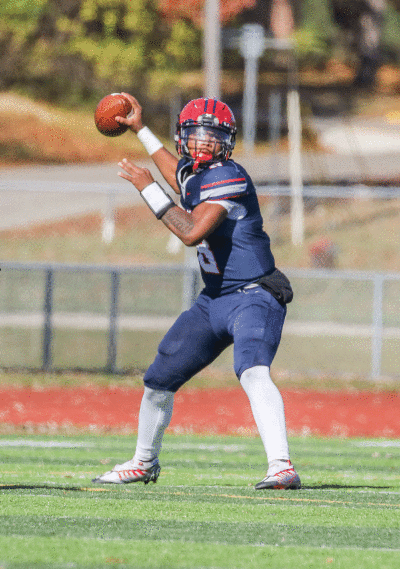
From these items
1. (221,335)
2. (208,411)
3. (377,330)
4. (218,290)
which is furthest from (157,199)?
(377,330)

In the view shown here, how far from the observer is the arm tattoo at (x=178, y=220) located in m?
5.34

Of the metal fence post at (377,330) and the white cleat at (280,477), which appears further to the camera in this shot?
the metal fence post at (377,330)

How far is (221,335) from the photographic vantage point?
5.64m

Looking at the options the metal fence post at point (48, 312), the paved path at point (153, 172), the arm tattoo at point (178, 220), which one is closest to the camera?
the arm tattoo at point (178, 220)

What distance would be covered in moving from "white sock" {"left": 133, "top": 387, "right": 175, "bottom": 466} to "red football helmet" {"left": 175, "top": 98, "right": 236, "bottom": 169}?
1.27 metres

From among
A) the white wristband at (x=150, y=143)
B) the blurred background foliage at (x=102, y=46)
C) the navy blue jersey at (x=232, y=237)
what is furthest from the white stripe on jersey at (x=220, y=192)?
the blurred background foliage at (x=102, y=46)

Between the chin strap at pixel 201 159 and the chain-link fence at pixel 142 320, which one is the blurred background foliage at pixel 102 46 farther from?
the chin strap at pixel 201 159

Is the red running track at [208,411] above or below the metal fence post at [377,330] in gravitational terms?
below

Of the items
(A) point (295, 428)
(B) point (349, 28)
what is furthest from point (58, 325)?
(B) point (349, 28)

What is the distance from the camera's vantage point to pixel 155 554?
393 cm

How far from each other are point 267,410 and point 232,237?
3.04 feet

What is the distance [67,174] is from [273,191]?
11445 mm

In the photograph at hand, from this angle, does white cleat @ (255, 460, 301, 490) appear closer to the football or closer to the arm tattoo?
the arm tattoo

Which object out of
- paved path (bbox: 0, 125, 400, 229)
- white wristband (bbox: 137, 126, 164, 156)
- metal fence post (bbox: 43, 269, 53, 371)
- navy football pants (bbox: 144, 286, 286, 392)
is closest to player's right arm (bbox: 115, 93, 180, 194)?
white wristband (bbox: 137, 126, 164, 156)
